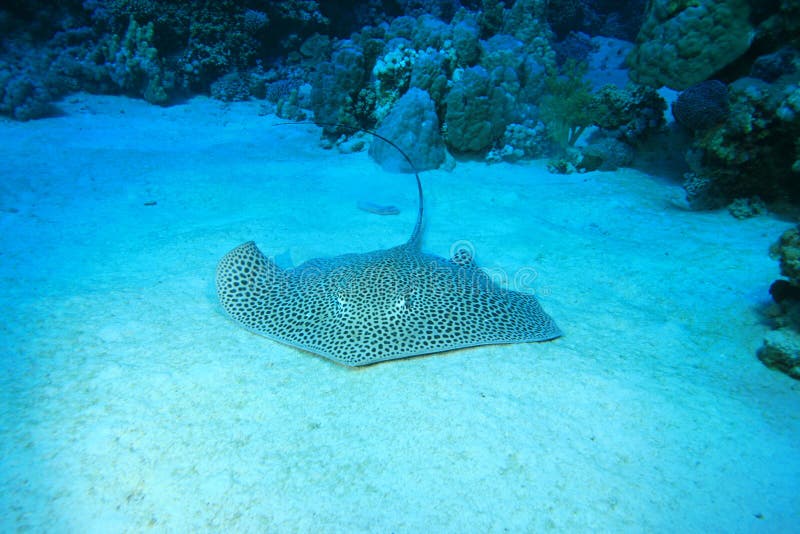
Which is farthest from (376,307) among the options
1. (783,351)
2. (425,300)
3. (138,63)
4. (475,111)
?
(138,63)

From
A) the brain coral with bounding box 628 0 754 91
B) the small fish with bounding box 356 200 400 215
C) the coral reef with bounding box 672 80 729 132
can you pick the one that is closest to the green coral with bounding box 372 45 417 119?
the small fish with bounding box 356 200 400 215

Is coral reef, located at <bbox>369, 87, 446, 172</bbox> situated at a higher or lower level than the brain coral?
lower

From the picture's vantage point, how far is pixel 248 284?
435cm

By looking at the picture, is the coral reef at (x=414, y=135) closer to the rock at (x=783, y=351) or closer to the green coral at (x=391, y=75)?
the green coral at (x=391, y=75)

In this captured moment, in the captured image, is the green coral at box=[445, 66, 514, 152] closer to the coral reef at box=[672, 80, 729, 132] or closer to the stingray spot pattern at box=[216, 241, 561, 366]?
the coral reef at box=[672, 80, 729, 132]

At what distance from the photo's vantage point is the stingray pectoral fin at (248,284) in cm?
411

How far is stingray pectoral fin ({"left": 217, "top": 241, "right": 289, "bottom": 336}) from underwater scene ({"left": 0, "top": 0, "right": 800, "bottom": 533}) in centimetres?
4

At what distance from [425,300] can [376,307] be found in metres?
0.55

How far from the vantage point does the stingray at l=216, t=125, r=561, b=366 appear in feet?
11.5

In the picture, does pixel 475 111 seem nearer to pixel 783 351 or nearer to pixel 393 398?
pixel 783 351

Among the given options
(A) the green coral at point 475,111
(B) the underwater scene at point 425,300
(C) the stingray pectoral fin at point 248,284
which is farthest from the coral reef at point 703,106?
(C) the stingray pectoral fin at point 248,284

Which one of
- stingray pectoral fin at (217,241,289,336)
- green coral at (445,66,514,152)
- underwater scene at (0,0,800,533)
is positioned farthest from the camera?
green coral at (445,66,514,152)

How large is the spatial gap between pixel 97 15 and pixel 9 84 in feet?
14.6

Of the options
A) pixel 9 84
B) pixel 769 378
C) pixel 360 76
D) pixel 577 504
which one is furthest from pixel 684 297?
pixel 9 84
